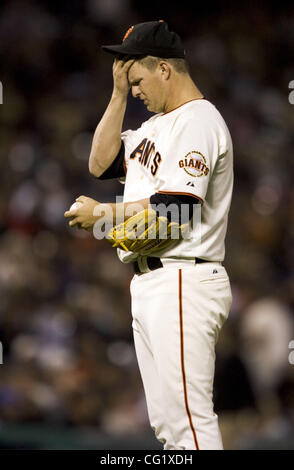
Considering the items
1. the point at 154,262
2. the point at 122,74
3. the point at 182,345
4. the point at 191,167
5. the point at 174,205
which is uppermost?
the point at 122,74

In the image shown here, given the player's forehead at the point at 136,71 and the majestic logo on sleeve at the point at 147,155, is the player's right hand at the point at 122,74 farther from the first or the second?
the majestic logo on sleeve at the point at 147,155

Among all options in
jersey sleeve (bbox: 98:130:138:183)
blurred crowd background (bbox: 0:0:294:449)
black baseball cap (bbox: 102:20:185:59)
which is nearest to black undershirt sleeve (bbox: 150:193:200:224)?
jersey sleeve (bbox: 98:130:138:183)

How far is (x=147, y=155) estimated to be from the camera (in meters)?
2.30

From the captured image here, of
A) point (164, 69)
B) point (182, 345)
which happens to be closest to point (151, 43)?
point (164, 69)

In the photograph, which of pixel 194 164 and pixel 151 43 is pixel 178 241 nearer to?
pixel 194 164

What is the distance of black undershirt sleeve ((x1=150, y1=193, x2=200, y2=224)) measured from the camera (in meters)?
2.14

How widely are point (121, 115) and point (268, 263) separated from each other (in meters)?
3.20

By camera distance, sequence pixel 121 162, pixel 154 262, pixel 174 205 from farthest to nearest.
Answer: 1. pixel 121 162
2. pixel 154 262
3. pixel 174 205

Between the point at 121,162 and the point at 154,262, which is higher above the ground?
the point at 121,162

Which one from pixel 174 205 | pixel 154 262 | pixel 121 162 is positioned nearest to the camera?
pixel 174 205

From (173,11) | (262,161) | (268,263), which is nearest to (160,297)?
(268,263)

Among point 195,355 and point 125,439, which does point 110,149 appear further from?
point 125,439

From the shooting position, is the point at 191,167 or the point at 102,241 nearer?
the point at 191,167

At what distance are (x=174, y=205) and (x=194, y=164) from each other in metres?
0.14
